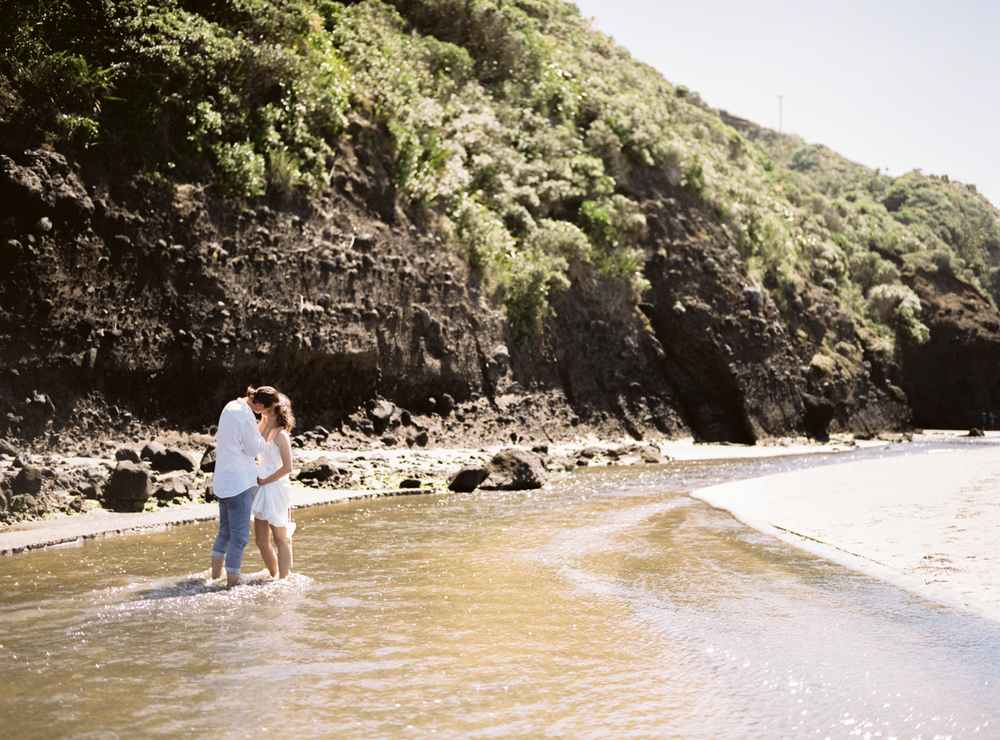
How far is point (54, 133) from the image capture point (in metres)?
15.0

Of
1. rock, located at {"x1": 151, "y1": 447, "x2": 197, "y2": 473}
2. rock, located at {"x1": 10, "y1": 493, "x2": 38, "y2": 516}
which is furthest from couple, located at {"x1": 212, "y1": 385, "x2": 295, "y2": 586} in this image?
rock, located at {"x1": 151, "y1": 447, "x2": 197, "y2": 473}

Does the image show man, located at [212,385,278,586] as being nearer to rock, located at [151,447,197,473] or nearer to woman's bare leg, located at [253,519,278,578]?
woman's bare leg, located at [253,519,278,578]

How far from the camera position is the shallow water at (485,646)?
14.1ft

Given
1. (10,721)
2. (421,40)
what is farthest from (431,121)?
(10,721)

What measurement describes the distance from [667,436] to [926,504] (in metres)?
16.7

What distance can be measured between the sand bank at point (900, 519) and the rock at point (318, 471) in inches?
271

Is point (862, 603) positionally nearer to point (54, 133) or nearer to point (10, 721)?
point (10, 721)

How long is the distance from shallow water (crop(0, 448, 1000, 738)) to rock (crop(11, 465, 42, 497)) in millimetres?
1925

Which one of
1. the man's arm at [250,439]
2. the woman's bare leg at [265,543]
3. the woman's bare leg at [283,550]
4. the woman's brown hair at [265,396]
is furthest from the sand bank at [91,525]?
the woman's brown hair at [265,396]

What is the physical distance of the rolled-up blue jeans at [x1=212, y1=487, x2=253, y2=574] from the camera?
7.26m

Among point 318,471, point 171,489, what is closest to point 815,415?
point 318,471

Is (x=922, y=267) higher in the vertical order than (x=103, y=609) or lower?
higher

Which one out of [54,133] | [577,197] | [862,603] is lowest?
[862,603]

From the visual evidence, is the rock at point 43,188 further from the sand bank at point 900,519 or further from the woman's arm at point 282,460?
the sand bank at point 900,519
